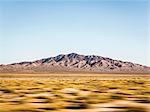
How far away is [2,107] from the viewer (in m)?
7.56

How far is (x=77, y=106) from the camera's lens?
8.05 metres

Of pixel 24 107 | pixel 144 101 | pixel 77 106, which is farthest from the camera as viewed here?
pixel 144 101

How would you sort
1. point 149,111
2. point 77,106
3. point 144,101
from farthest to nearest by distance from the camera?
point 144,101, point 77,106, point 149,111

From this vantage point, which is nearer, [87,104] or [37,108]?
[37,108]

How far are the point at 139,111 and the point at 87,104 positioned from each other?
158 centimetres

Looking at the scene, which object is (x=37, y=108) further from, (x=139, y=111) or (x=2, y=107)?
(x=139, y=111)

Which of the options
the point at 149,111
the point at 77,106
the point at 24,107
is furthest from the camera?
the point at 77,106

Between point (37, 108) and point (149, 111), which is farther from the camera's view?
point (37, 108)

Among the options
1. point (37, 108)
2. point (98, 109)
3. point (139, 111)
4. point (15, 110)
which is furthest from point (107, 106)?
point (15, 110)

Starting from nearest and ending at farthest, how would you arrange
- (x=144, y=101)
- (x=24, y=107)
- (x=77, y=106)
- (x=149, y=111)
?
(x=149, y=111), (x=24, y=107), (x=77, y=106), (x=144, y=101)

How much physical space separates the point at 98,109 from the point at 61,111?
0.87 metres

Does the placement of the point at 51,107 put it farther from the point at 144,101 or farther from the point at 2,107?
the point at 144,101

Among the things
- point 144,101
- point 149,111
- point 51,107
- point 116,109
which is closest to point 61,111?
point 51,107

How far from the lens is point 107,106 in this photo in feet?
25.9
